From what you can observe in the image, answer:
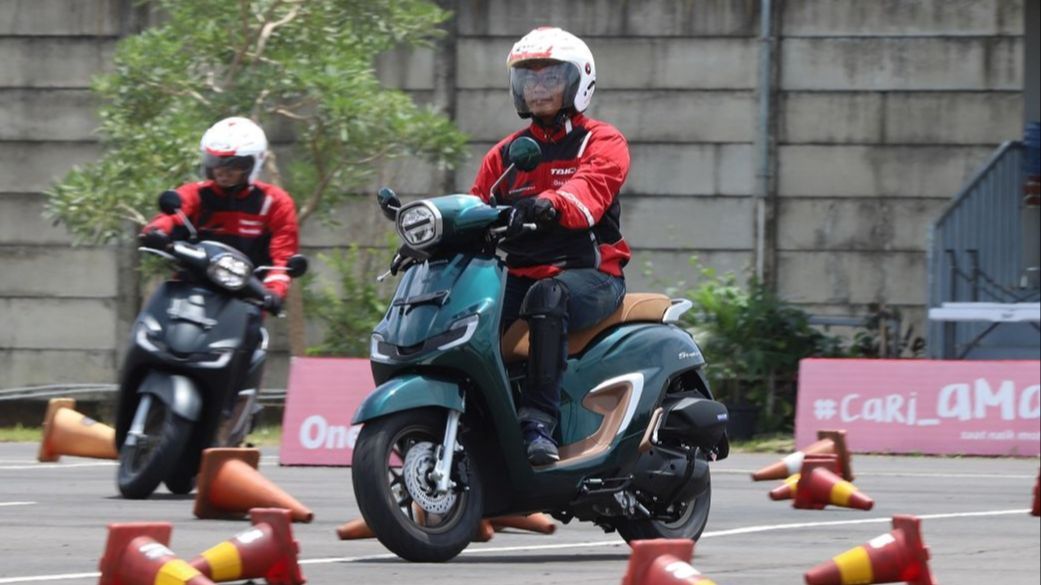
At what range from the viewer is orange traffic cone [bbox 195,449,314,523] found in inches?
392

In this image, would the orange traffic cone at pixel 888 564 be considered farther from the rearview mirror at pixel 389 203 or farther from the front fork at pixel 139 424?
the front fork at pixel 139 424

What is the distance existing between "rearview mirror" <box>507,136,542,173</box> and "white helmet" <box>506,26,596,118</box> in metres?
0.56

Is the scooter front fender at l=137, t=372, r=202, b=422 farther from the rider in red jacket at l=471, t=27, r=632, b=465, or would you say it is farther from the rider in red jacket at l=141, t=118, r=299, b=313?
the rider in red jacket at l=471, t=27, r=632, b=465

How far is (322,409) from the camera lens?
1487cm

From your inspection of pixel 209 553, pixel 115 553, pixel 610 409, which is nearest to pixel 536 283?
pixel 610 409

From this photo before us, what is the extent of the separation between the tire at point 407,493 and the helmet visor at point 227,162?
372 cm

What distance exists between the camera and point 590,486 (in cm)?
849

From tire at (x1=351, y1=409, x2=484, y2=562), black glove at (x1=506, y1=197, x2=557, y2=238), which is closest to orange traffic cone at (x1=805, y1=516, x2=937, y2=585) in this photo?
tire at (x1=351, y1=409, x2=484, y2=562)

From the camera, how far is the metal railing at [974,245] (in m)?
18.8

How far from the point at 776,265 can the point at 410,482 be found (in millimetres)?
11602

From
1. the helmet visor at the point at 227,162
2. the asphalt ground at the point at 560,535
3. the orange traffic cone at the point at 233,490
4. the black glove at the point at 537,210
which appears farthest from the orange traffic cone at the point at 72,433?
the black glove at the point at 537,210

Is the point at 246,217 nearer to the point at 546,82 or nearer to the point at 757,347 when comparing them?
the point at 546,82

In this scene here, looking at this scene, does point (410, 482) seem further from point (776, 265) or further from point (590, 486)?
point (776, 265)

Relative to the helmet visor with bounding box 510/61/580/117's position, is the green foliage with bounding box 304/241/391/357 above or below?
below
